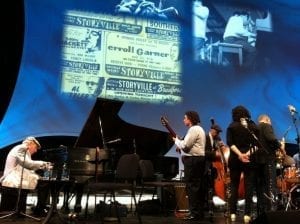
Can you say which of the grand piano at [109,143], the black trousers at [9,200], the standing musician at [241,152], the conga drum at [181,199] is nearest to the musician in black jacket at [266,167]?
the standing musician at [241,152]

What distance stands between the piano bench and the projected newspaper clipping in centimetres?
87

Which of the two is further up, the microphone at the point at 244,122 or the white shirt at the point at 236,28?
the white shirt at the point at 236,28

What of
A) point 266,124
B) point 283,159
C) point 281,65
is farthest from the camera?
point 281,65

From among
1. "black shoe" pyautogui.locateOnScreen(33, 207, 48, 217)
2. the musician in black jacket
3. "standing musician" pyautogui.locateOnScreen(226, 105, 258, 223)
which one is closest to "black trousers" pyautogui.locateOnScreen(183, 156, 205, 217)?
"standing musician" pyautogui.locateOnScreen(226, 105, 258, 223)

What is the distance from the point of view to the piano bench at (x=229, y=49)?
27.9 ft

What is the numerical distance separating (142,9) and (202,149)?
370cm

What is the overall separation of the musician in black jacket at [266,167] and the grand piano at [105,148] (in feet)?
5.56

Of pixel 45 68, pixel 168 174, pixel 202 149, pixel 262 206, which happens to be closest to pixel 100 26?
pixel 45 68

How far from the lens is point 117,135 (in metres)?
6.05

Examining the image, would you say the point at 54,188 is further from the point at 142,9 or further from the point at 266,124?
the point at 142,9

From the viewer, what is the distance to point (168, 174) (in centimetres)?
673

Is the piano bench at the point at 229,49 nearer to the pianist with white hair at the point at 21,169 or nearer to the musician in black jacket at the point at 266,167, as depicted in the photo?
the musician in black jacket at the point at 266,167

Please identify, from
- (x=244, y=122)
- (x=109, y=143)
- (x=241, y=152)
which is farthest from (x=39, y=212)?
(x=244, y=122)

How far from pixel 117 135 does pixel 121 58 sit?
86.3 inches
